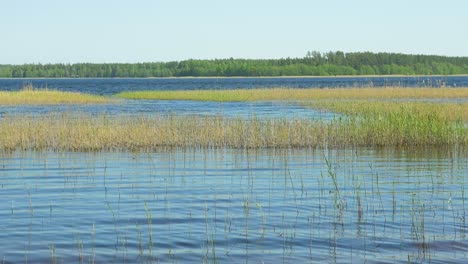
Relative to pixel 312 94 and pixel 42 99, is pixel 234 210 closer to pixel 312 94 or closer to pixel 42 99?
pixel 312 94

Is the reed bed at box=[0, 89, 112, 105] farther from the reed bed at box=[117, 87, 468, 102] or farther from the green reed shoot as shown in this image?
the green reed shoot

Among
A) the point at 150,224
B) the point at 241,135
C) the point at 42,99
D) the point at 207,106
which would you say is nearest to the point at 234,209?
the point at 150,224

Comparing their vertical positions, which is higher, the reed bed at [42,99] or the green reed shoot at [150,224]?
the reed bed at [42,99]

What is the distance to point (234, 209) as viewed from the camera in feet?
47.7

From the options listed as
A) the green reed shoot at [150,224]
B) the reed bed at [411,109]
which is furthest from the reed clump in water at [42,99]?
the green reed shoot at [150,224]

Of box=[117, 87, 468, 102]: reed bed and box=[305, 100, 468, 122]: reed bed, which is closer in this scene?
box=[305, 100, 468, 122]: reed bed

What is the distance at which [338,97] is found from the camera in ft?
169

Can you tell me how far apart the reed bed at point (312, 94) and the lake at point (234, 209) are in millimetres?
28016

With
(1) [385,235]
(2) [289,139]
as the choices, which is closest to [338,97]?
(2) [289,139]

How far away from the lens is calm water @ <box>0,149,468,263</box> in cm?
1145

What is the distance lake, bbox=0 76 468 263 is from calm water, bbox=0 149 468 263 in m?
0.03

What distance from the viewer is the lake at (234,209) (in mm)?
11445

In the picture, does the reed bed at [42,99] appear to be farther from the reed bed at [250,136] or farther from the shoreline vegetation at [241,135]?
the reed bed at [250,136]

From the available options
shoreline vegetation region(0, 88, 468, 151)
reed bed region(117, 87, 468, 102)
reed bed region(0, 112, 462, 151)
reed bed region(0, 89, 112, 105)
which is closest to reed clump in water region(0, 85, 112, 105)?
reed bed region(0, 89, 112, 105)
